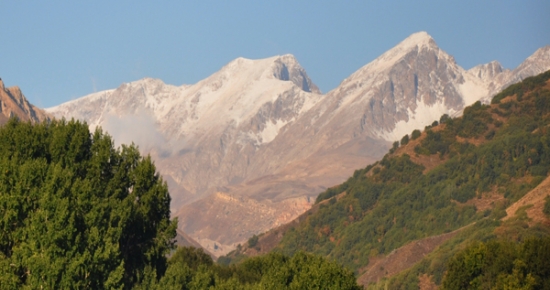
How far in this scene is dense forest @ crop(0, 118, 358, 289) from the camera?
58.3 metres

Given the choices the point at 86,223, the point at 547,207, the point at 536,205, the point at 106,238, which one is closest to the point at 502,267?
the point at 547,207

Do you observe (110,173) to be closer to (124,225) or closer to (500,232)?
(124,225)

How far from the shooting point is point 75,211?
198 feet

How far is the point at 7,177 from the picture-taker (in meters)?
62.8

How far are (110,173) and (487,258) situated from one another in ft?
118

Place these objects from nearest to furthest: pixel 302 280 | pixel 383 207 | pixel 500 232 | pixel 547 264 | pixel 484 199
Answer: pixel 302 280
pixel 547 264
pixel 500 232
pixel 484 199
pixel 383 207

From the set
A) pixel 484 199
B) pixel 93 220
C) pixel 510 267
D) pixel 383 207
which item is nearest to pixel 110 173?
pixel 93 220

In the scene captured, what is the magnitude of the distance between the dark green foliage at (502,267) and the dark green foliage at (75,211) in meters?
29.2

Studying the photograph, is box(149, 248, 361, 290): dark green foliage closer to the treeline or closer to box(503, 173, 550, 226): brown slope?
box(503, 173, 550, 226): brown slope

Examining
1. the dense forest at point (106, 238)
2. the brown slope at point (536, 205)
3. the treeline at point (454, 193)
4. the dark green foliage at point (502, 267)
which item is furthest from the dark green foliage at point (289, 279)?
the treeline at point (454, 193)

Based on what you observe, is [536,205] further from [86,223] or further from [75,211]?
[75,211]

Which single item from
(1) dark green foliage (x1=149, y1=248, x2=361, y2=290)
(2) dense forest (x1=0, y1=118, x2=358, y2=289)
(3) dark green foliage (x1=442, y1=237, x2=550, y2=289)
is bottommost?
(3) dark green foliage (x1=442, y1=237, x2=550, y2=289)

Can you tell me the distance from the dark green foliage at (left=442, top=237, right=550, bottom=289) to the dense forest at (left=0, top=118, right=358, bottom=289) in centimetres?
1872

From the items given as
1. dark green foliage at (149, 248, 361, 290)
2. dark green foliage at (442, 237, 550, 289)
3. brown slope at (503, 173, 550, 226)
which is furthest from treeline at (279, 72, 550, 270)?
dark green foliage at (149, 248, 361, 290)
